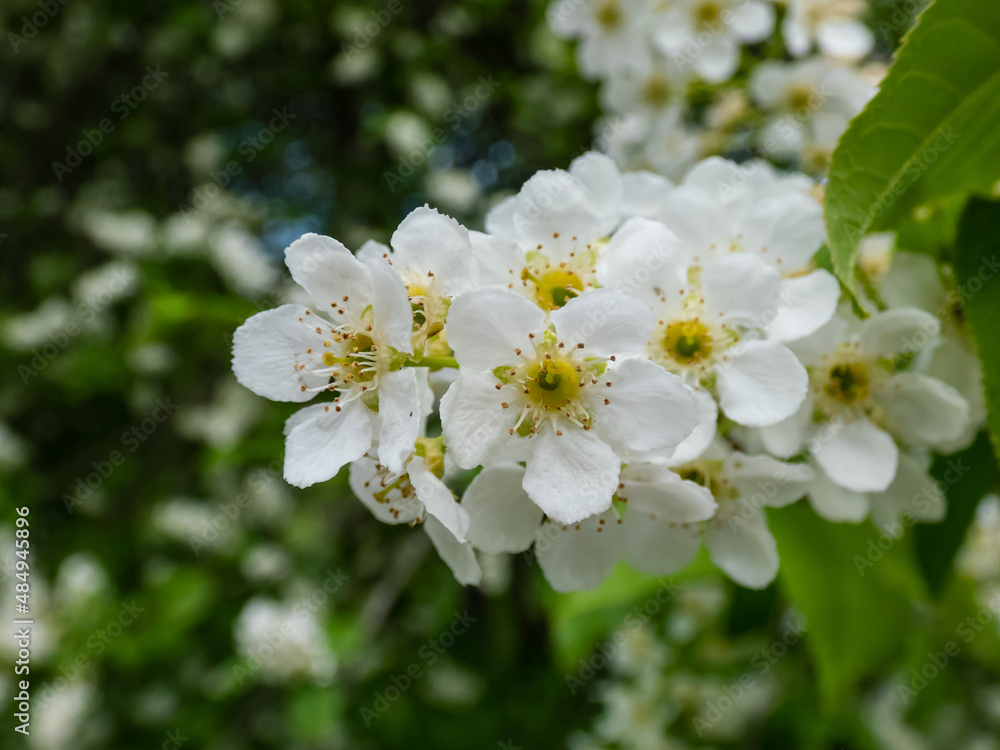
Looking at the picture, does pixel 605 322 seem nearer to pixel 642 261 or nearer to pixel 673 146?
pixel 642 261

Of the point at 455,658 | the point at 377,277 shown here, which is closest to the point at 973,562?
the point at 455,658

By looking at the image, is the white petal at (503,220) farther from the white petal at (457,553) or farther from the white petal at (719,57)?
the white petal at (719,57)

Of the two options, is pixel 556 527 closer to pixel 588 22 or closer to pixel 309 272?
pixel 309 272

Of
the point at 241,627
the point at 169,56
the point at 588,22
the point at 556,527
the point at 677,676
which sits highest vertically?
the point at 588,22

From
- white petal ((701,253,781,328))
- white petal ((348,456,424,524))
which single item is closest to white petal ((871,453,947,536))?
white petal ((701,253,781,328))

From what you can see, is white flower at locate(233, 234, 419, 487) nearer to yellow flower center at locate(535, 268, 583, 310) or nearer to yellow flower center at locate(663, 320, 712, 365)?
yellow flower center at locate(535, 268, 583, 310)

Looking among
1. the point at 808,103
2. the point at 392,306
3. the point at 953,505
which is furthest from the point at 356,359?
the point at 808,103
